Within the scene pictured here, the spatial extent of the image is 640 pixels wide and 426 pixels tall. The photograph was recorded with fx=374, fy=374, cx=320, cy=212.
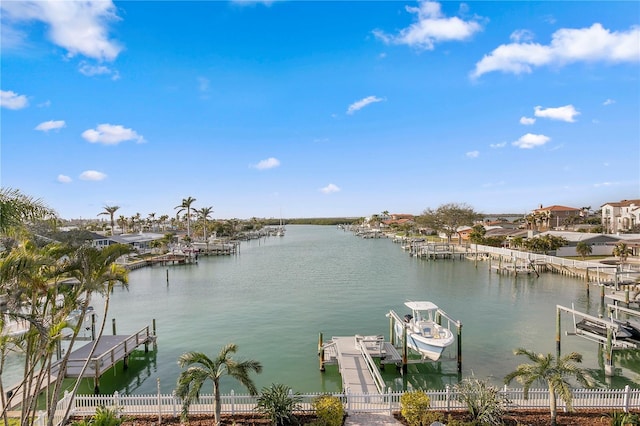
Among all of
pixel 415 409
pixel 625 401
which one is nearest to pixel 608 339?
pixel 625 401

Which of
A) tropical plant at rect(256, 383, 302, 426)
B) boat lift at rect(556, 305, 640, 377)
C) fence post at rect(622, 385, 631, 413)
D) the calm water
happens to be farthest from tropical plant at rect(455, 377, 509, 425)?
boat lift at rect(556, 305, 640, 377)

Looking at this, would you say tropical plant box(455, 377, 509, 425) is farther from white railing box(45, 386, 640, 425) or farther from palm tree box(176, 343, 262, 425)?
palm tree box(176, 343, 262, 425)

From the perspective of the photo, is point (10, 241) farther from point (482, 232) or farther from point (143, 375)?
point (482, 232)

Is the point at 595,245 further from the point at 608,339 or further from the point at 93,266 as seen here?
the point at 93,266

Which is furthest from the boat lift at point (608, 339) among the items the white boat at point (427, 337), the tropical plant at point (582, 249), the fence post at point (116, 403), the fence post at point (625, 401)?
the tropical plant at point (582, 249)

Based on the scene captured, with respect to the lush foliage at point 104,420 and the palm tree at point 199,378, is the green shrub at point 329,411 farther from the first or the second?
the lush foliage at point 104,420

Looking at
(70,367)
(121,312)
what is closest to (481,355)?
(70,367)
